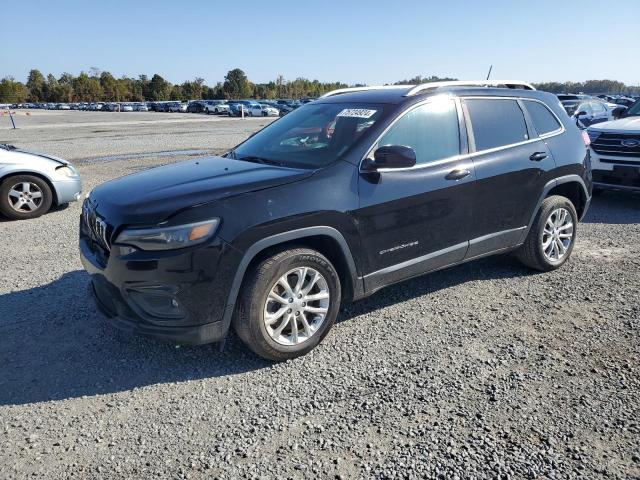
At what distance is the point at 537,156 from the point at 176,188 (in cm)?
331

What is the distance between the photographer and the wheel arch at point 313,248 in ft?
10.5

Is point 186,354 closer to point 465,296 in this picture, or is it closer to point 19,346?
point 19,346

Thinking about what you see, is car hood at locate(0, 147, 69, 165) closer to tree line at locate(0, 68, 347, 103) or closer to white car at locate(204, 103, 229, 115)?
white car at locate(204, 103, 229, 115)

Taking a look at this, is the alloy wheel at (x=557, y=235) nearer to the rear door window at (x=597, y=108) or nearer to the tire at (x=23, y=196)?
the tire at (x=23, y=196)

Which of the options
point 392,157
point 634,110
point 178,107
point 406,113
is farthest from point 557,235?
point 178,107

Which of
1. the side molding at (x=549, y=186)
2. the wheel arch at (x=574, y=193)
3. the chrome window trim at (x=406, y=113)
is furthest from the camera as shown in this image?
the wheel arch at (x=574, y=193)

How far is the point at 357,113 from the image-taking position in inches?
163

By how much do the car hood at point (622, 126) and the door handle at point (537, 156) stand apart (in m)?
4.00

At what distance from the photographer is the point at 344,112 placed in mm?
4277

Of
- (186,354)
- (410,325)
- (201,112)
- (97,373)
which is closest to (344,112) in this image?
(410,325)

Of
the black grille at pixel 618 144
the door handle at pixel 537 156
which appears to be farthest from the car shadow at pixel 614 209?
the door handle at pixel 537 156

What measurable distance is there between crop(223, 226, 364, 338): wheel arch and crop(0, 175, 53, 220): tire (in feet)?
19.1

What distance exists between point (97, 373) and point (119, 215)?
108cm

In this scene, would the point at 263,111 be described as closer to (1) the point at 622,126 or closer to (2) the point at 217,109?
(2) the point at 217,109
